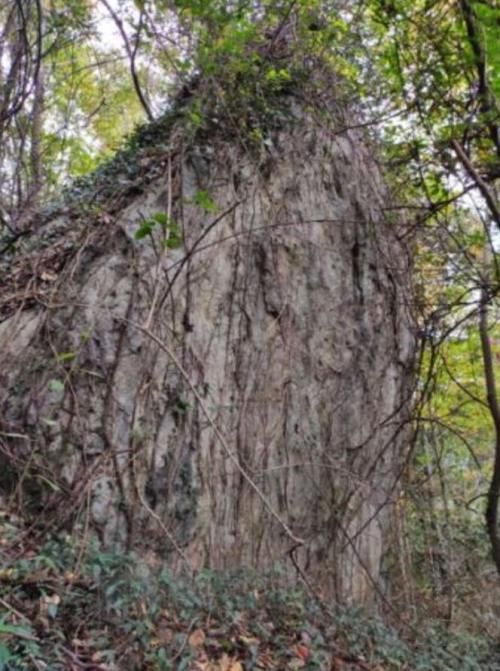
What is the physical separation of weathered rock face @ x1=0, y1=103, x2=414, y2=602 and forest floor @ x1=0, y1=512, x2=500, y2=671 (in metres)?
0.27

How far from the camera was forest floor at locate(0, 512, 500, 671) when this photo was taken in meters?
2.18

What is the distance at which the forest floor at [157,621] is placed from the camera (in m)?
2.18

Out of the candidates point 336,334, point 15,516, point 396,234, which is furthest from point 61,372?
point 396,234

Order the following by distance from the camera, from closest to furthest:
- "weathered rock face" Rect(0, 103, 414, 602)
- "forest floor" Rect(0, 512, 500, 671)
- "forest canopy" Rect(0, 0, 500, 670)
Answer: "forest floor" Rect(0, 512, 500, 671)
"weathered rock face" Rect(0, 103, 414, 602)
"forest canopy" Rect(0, 0, 500, 670)

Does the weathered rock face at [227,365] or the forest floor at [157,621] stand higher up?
the weathered rock face at [227,365]

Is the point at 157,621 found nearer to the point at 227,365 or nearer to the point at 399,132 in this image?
the point at 227,365

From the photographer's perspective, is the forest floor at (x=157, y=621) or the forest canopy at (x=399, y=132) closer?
the forest floor at (x=157, y=621)

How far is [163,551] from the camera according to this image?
339 cm

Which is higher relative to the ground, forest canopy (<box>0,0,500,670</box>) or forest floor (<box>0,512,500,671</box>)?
forest canopy (<box>0,0,500,670</box>)

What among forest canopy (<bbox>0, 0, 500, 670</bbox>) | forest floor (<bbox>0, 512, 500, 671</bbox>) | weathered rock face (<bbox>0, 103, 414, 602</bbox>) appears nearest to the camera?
forest floor (<bbox>0, 512, 500, 671</bbox>)

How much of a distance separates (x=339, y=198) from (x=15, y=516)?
401cm

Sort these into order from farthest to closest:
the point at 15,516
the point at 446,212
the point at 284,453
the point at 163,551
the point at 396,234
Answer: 1. the point at 396,234
2. the point at 446,212
3. the point at 284,453
4. the point at 163,551
5. the point at 15,516

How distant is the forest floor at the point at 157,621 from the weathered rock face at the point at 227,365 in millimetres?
272

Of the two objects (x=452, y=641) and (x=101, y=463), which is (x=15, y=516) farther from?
(x=452, y=641)
